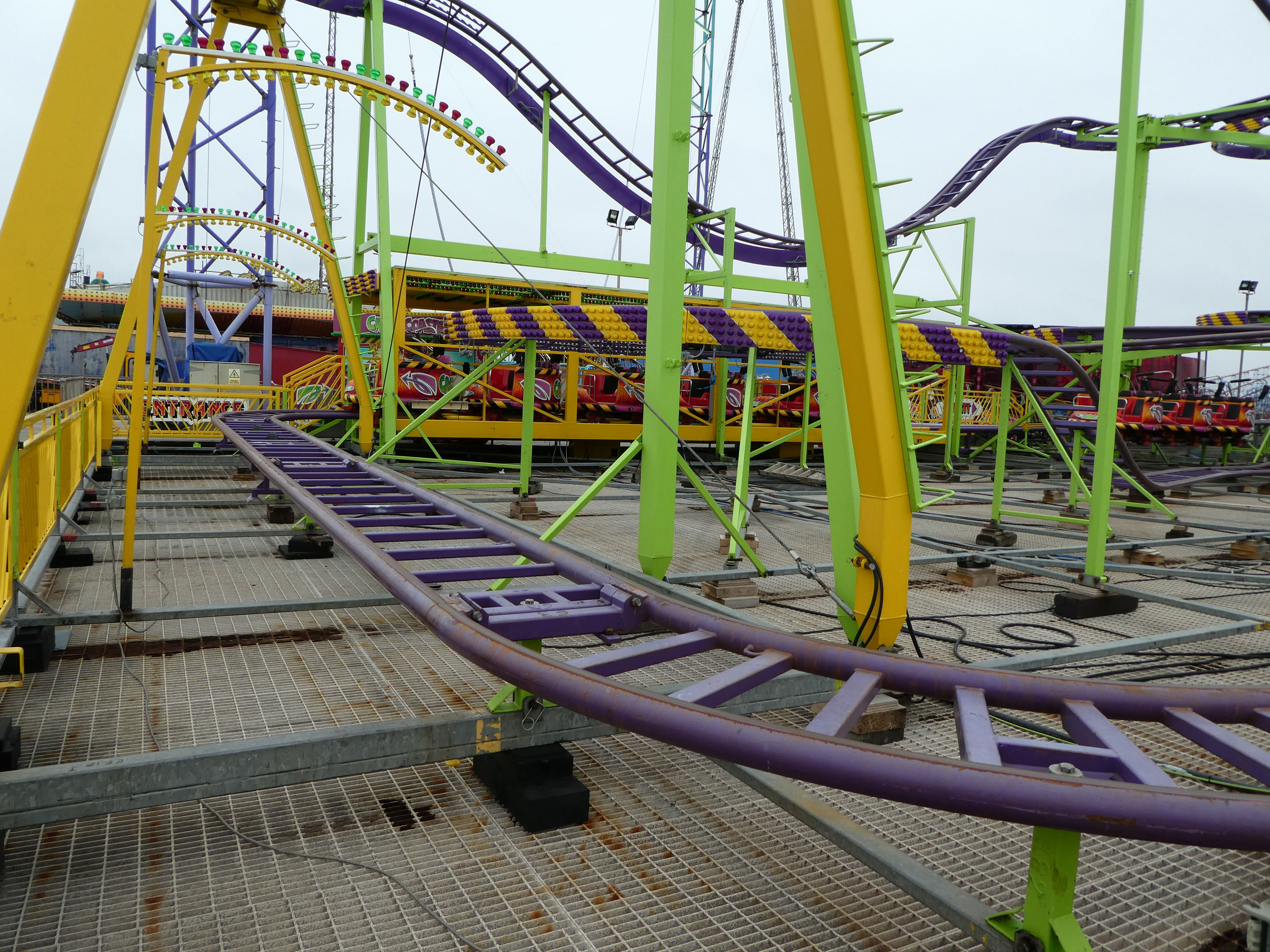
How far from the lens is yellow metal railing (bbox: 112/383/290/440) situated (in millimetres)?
12242

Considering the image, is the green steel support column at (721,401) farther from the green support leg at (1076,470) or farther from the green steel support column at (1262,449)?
the green steel support column at (1262,449)

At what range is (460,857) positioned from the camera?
2.45 m

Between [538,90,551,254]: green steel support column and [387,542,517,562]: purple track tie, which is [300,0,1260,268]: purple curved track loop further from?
[387,542,517,562]: purple track tie

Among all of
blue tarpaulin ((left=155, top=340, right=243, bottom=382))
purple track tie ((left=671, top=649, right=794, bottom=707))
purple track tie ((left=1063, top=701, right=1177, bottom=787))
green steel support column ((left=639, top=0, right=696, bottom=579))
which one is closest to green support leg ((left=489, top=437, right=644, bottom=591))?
green steel support column ((left=639, top=0, right=696, bottom=579))

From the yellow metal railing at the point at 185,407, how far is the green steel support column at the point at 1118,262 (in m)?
11.1

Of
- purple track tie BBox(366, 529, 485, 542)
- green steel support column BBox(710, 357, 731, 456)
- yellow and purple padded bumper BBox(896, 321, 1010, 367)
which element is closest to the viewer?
purple track tie BBox(366, 529, 485, 542)

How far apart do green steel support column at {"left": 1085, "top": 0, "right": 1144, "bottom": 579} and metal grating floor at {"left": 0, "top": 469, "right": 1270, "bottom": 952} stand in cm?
131

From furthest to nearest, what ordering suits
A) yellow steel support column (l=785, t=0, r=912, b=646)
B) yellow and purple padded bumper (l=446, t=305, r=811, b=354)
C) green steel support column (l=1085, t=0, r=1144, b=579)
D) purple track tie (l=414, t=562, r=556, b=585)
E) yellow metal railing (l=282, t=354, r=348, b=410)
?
yellow metal railing (l=282, t=354, r=348, b=410)
yellow and purple padded bumper (l=446, t=305, r=811, b=354)
green steel support column (l=1085, t=0, r=1144, b=579)
purple track tie (l=414, t=562, r=556, b=585)
yellow steel support column (l=785, t=0, r=912, b=646)

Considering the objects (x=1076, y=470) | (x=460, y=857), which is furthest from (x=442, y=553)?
(x=1076, y=470)

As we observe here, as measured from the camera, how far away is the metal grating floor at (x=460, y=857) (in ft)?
6.99

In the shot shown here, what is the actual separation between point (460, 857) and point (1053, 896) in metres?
1.56

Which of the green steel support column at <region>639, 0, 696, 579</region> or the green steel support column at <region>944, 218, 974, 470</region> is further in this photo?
the green steel support column at <region>944, 218, 974, 470</region>

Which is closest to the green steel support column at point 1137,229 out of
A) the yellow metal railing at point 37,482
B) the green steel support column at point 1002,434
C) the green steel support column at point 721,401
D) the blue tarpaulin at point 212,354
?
the green steel support column at point 721,401

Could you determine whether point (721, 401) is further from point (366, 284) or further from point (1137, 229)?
point (1137, 229)
